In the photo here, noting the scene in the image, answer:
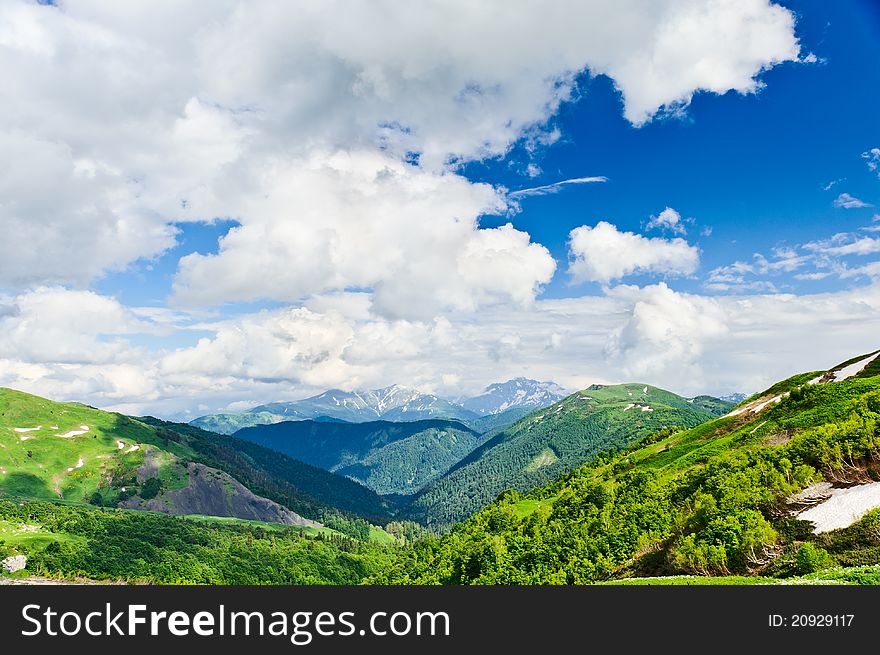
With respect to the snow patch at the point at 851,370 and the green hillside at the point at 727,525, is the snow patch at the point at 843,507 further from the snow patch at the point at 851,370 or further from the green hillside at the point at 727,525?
the snow patch at the point at 851,370

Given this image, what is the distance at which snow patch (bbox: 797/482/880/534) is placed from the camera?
4909 centimetres

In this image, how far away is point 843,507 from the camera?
5188 centimetres

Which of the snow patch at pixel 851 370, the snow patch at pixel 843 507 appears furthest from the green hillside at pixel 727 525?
the snow patch at pixel 851 370

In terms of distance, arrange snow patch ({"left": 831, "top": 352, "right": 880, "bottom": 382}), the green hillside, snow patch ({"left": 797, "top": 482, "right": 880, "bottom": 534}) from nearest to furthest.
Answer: the green hillside < snow patch ({"left": 797, "top": 482, "right": 880, "bottom": 534}) < snow patch ({"left": 831, "top": 352, "right": 880, "bottom": 382})

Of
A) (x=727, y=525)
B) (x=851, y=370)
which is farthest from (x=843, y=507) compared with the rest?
(x=851, y=370)

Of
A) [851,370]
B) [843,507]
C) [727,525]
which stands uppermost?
[851,370]

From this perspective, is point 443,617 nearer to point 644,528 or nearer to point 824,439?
point 644,528

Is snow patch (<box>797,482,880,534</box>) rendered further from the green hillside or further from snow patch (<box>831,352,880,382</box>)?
snow patch (<box>831,352,880,382</box>)

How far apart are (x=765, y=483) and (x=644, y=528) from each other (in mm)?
17406

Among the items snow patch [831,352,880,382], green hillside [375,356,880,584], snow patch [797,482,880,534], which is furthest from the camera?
snow patch [831,352,880,382]

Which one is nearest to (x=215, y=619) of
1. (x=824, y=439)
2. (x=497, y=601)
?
(x=497, y=601)

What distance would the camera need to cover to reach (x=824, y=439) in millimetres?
65188

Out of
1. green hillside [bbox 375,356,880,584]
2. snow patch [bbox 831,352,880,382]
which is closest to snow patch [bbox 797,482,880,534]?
green hillside [bbox 375,356,880,584]

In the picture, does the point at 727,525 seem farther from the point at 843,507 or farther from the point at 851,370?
the point at 851,370
